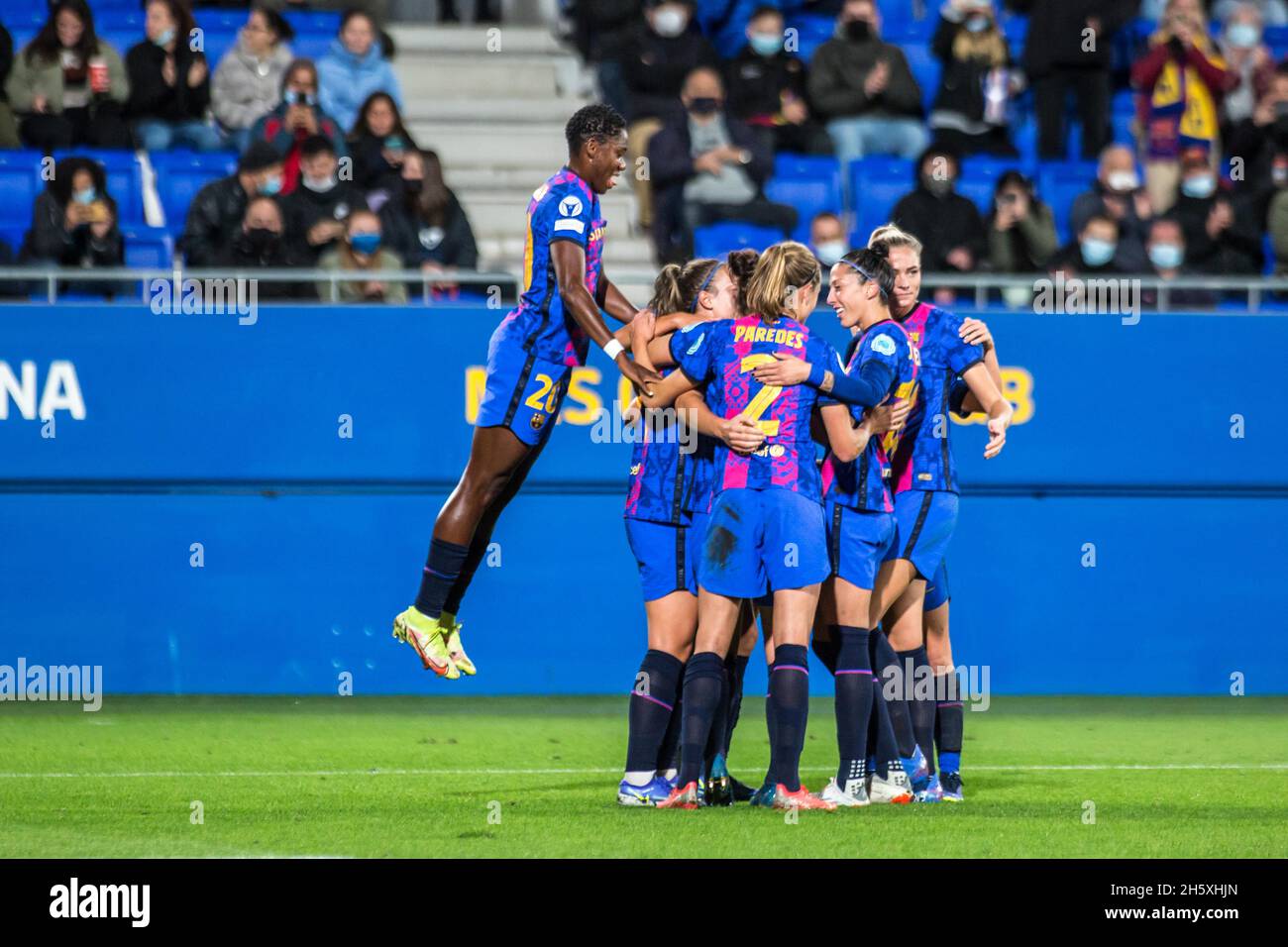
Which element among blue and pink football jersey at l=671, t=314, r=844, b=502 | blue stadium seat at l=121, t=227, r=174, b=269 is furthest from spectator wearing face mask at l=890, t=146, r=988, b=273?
blue and pink football jersey at l=671, t=314, r=844, b=502

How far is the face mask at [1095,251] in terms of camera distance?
1255 centimetres

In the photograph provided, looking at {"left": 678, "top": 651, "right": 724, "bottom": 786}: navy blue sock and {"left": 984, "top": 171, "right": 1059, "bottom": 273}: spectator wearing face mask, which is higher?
{"left": 984, "top": 171, "right": 1059, "bottom": 273}: spectator wearing face mask

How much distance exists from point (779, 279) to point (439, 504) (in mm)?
4765

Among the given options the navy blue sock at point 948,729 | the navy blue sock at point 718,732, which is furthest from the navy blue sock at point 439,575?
the navy blue sock at point 948,729

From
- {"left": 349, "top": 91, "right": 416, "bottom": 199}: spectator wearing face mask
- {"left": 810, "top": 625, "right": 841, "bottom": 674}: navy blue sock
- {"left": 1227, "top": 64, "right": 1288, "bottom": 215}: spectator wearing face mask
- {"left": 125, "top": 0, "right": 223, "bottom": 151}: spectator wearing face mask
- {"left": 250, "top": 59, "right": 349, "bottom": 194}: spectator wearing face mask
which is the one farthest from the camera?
{"left": 1227, "top": 64, "right": 1288, "bottom": 215}: spectator wearing face mask

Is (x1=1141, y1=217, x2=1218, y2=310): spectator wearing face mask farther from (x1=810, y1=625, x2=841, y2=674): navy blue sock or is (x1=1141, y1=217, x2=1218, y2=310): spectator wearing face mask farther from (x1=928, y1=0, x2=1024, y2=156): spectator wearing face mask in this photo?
(x1=810, y1=625, x2=841, y2=674): navy blue sock

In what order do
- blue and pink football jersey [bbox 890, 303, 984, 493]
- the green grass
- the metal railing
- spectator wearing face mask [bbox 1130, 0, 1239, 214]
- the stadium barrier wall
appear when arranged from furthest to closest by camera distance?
spectator wearing face mask [bbox 1130, 0, 1239, 214]
the stadium barrier wall
the metal railing
blue and pink football jersey [bbox 890, 303, 984, 493]
the green grass

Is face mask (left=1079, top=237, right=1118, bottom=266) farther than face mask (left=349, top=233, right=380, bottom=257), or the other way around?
face mask (left=1079, top=237, right=1118, bottom=266)

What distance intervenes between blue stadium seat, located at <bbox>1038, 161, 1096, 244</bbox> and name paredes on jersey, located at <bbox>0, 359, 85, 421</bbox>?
21.3ft

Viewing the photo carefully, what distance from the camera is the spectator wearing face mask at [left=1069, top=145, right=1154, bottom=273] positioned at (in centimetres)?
1277

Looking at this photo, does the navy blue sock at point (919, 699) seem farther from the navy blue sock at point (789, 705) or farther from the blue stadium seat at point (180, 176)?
the blue stadium seat at point (180, 176)

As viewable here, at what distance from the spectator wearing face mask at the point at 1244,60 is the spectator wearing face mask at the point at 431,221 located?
5.78m

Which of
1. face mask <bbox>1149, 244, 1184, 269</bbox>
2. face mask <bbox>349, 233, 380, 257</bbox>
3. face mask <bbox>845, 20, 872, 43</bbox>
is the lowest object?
face mask <bbox>1149, 244, 1184, 269</bbox>
